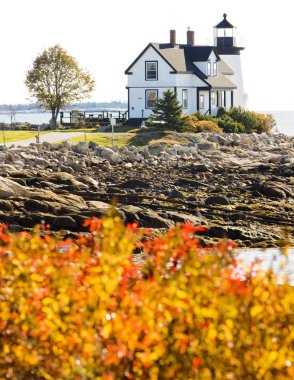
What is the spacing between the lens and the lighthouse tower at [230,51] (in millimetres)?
68812

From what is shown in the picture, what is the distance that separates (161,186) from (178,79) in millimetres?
31192

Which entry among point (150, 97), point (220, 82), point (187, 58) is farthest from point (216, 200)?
point (220, 82)

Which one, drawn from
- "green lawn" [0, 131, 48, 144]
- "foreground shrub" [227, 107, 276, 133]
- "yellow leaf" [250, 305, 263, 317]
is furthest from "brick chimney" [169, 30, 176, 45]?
"yellow leaf" [250, 305, 263, 317]

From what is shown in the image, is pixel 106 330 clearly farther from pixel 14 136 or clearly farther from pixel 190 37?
pixel 190 37

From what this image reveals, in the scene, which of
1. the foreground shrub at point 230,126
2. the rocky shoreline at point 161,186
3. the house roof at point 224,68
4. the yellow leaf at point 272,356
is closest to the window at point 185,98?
the foreground shrub at point 230,126

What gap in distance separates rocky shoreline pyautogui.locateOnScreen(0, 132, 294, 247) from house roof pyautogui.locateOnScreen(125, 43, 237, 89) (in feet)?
39.2

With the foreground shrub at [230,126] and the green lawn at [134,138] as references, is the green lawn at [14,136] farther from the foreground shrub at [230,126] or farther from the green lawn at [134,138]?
the foreground shrub at [230,126]

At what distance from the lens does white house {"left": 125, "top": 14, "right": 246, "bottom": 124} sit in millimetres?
60344

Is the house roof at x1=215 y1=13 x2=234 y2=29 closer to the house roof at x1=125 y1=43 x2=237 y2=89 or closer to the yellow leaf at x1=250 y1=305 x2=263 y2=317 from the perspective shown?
the house roof at x1=125 y1=43 x2=237 y2=89

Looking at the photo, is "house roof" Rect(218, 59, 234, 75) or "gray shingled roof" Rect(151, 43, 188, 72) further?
"house roof" Rect(218, 59, 234, 75)

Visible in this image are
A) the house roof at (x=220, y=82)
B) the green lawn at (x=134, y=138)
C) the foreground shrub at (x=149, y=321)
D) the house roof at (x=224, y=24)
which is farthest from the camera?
the house roof at (x=224, y=24)

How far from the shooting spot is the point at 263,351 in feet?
21.0

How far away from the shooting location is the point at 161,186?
29953 mm

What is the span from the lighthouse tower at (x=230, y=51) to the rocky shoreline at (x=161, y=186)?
19.3m
